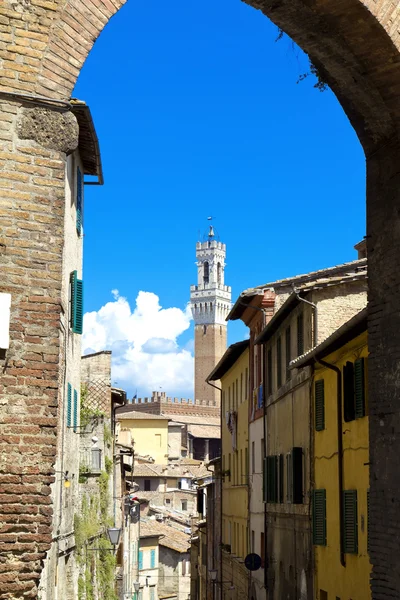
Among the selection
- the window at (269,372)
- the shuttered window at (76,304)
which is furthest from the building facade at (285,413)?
the shuttered window at (76,304)

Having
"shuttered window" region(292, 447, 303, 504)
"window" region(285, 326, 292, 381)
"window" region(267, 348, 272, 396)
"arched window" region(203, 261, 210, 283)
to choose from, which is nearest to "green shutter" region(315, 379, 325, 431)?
"shuttered window" region(292, 447, 303, 504)

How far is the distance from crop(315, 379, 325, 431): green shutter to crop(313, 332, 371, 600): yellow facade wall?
12 centimetres

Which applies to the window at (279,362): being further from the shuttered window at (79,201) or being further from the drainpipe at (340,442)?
the drainpipe at (340,442)

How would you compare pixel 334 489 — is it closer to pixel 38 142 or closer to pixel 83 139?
pixel 83 139

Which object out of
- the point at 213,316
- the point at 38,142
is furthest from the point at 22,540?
the point at 213,316

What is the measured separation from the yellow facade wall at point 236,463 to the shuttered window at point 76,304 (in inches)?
543

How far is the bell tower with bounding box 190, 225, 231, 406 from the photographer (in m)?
141

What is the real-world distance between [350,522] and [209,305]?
133 m

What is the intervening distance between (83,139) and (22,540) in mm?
11910

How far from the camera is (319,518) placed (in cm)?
1869

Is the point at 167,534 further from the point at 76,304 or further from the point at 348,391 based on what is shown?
Answer: the point at 348,391

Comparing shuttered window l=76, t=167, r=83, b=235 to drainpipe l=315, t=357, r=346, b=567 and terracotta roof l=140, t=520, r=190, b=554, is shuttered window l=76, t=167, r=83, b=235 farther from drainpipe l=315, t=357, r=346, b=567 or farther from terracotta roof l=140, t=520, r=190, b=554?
terracotta roof l=140, t=520, r=190, b=554

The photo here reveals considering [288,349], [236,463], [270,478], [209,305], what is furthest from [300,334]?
[209,305]

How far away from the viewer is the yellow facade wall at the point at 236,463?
31.7 metres
